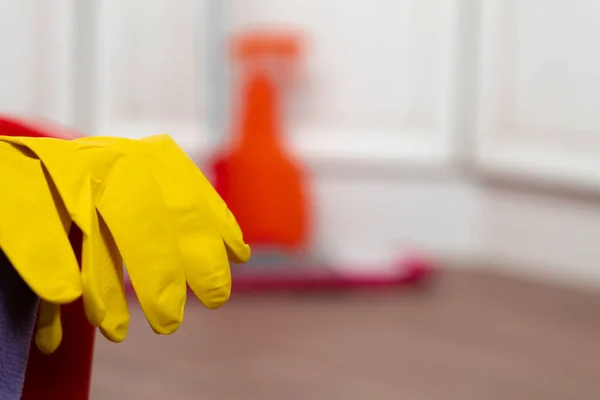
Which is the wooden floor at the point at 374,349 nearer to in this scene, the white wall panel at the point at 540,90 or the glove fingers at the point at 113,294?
the white wall panel at the point at 540,90

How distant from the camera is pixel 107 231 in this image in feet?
1.41

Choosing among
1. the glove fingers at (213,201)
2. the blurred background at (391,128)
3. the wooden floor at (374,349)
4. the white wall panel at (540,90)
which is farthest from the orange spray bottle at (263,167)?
the glove fingers at (213,201)

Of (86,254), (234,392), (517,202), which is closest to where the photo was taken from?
(86,254)

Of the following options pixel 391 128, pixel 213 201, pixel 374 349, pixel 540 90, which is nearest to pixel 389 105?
pixel 391 128

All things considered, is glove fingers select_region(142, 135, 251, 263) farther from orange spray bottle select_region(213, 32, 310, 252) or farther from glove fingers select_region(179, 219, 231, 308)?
orange spray bottle select_region(213, 32, 310, 252)

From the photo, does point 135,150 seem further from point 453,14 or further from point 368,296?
point 453,14

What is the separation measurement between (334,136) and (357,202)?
0.12m

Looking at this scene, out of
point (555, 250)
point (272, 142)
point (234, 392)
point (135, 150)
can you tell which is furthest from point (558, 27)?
point (135, 150)

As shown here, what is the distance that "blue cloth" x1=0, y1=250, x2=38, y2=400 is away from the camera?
42 cm

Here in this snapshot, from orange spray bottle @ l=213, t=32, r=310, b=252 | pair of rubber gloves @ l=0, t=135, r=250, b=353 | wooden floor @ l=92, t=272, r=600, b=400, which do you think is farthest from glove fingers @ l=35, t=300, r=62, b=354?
orange spray bottle @ l=213, t=32, r=310, b=252

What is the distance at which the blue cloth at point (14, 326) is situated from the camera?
42 cm

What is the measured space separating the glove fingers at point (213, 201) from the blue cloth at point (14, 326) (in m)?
0.10

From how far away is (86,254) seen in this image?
399 millimetres

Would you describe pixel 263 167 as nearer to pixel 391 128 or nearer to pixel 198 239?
pixel 391 128
